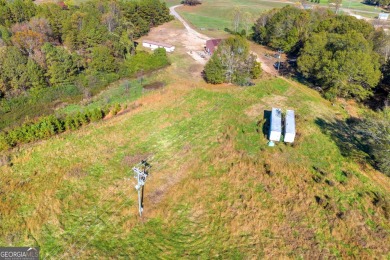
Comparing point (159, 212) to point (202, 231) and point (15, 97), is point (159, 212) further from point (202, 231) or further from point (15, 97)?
point (15, 97)

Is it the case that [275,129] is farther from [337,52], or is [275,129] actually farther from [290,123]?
[337,52]

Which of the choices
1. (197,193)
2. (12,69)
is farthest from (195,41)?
(197,193)

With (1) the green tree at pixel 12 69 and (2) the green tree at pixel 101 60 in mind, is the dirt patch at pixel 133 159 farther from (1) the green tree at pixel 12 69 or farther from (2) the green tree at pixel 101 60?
(2) the green tree at pixel 101 60

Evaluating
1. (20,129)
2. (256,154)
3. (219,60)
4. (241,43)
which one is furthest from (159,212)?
(241,43)

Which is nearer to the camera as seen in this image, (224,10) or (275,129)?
(275,129)

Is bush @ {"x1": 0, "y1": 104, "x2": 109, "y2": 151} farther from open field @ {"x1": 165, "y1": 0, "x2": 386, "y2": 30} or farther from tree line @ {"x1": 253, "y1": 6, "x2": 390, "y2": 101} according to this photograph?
open field @ {"x1": 165, "y1": 0, "x2": 386, "y2": 30}
